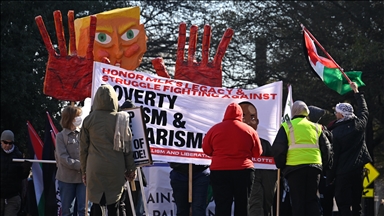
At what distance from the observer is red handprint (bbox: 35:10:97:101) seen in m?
14.0

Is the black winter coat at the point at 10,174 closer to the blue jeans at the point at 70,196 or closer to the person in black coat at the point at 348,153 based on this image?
the blue jeans at the point at 70,196

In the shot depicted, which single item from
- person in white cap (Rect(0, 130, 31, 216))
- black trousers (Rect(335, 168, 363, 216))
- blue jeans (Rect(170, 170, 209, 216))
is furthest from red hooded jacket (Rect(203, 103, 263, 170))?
person in white cap (Rect(0, 130, 31, 216))

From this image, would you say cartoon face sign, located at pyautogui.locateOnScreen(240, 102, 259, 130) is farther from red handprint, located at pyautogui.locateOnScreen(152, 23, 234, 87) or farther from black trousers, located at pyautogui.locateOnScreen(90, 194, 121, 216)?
black trousers, located at pyautogui.locateOnScreen(90, 194, 121, 216)

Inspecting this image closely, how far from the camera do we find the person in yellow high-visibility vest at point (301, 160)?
10594 millimetres

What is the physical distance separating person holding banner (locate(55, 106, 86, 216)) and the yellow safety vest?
2829mm

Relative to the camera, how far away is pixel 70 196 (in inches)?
443

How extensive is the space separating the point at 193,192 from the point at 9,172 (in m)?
3.53

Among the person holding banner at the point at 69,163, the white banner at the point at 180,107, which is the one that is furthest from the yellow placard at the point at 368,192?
the person holding banner at the point at 69,163

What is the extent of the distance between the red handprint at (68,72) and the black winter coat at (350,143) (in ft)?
14.8

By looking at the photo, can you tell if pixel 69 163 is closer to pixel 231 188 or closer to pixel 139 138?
pixel 139 138

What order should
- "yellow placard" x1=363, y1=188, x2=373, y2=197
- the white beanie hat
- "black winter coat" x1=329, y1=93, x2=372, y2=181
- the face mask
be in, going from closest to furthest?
the white beanie hat
the face mask
"black winter coat" x1=329, y1=93, x2=372, y2=181
"yellow placard" x1=363, y1=188, x2=373, y2=197

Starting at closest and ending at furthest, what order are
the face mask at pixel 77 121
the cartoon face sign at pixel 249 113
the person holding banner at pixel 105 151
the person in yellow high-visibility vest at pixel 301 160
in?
the person holding banner at pixel 105 151, the person in yellow high-visibility vest at pixel 301 160, the face mask at pixel 77 121, the cartoon face sign at pixel 249 113

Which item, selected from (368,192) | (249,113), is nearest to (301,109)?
(249,113)

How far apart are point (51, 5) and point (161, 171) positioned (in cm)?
1165
